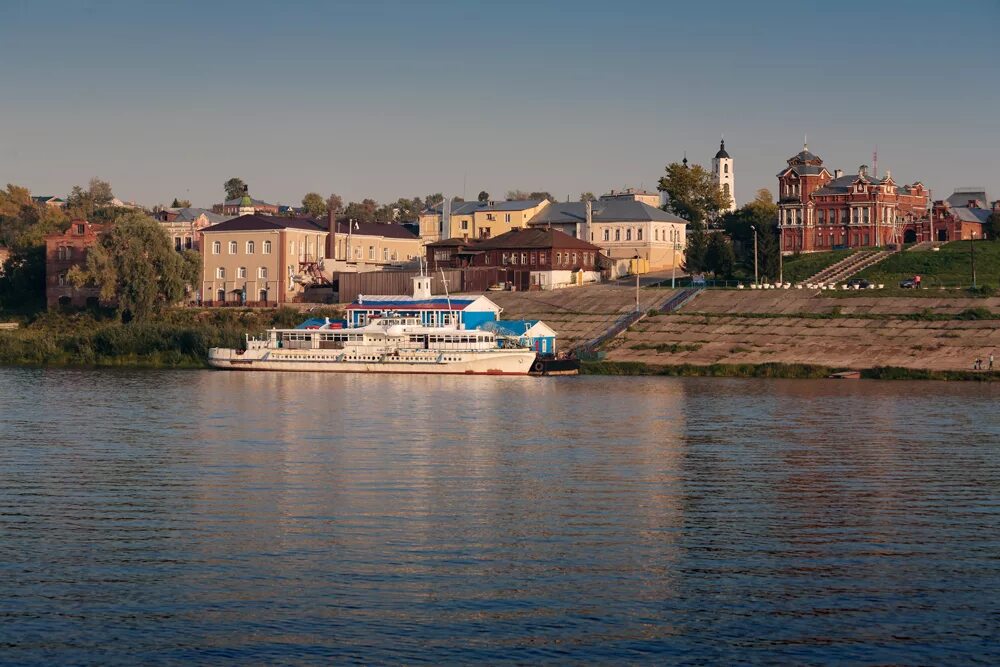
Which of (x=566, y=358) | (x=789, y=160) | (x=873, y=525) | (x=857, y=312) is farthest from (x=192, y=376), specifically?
(x=789, y=160)

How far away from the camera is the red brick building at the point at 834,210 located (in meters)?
139

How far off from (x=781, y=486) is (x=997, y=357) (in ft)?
165

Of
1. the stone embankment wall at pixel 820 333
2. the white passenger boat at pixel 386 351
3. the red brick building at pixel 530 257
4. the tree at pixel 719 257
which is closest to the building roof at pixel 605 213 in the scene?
the red brick building at pixel 530 257

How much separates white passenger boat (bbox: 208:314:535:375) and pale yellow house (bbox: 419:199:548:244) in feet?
191

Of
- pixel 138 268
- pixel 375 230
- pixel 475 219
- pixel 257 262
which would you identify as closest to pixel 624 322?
pixel 138 268

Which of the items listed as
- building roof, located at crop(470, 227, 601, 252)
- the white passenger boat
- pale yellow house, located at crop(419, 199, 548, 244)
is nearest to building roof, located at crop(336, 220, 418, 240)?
pale yellow house, located at crop(419, 199, 548, 244)

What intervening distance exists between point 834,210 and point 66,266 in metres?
77.6

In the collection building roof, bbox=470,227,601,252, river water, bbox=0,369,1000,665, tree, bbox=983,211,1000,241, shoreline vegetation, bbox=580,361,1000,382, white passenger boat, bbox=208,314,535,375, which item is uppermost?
tree, bbox=983,211,1000,241

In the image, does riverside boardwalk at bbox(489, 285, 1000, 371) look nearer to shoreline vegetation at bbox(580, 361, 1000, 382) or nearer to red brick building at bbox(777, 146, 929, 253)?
shoreline vegetation at bbox(580, 361, 1000, 382)

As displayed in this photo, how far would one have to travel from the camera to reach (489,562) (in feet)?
90.7

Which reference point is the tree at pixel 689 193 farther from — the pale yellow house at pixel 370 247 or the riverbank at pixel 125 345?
the riverbank at pixel 125 345

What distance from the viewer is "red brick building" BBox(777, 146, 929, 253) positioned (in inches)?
5477

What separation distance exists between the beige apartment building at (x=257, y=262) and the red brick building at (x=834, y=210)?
49606mm

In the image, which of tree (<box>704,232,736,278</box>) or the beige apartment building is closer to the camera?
tree (<box>704,232,736,278</box>)
